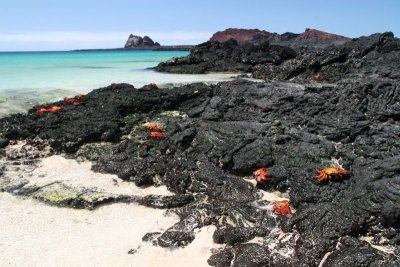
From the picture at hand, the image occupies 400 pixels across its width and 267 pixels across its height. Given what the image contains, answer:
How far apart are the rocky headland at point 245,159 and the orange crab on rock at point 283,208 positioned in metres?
0.09

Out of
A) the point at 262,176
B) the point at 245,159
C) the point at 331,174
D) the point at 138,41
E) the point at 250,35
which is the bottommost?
the point at 262,176

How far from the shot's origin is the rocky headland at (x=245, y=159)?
6.08m

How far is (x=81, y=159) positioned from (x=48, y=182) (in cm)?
143

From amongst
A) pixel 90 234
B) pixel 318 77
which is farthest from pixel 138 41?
pixel 90 234

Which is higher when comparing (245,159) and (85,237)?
(245,159)

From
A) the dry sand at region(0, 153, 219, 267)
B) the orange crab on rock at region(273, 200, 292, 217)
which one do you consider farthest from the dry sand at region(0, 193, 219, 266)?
the orange crab on rock at region(273, 200, 292, 217)

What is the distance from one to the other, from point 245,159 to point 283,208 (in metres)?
1.95

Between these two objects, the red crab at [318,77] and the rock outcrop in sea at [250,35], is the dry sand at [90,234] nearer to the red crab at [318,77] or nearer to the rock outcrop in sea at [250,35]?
the red crab at [318,77]

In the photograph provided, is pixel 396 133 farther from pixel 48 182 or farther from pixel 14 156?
pixel 14 156

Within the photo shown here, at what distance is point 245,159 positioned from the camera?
8.60 m

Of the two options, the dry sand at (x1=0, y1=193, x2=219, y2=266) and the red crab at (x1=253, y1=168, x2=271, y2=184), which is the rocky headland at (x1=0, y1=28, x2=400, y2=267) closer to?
the red crab at (x1=253, y1=168, x2=271, y2=184)

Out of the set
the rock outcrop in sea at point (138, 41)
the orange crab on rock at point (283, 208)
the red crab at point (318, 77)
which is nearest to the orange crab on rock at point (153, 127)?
the orange crab on rock at point (283, 208)

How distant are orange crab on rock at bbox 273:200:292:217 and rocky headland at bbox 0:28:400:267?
9cm

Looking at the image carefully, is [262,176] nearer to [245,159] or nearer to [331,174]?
[245,159]
